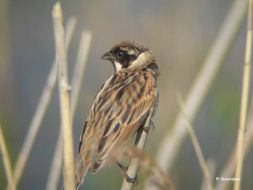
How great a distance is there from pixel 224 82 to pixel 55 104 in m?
2.16

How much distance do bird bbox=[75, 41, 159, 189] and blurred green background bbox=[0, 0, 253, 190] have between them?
0.38 metres

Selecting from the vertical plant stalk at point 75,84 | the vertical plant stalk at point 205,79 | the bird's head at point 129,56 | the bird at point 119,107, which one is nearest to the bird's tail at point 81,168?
the bird at point 119,107

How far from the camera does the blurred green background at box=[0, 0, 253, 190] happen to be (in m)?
5.61

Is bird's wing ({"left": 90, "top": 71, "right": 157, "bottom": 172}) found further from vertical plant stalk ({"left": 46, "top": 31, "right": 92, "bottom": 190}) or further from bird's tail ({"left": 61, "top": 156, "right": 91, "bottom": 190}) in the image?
vertical plant stalk ({"left": 46, "top": 31, "right": 92, "bottom": 190})

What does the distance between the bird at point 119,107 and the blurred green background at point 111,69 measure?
0.38 meters

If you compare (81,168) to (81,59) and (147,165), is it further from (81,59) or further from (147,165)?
(147,165)

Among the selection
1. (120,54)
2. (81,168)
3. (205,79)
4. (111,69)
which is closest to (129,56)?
(120,54)

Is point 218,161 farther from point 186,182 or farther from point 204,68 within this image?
point 204,68

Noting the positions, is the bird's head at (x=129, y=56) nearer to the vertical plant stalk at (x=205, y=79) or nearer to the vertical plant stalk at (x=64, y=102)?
the vertical plant stalk at (x=205, y=79)

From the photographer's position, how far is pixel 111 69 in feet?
21.1

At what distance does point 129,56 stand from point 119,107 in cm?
44

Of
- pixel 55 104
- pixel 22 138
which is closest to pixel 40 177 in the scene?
pixel 22 138

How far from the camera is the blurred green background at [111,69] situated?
561cm

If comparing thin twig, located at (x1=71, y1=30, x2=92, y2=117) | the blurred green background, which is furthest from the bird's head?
the blurred green background
